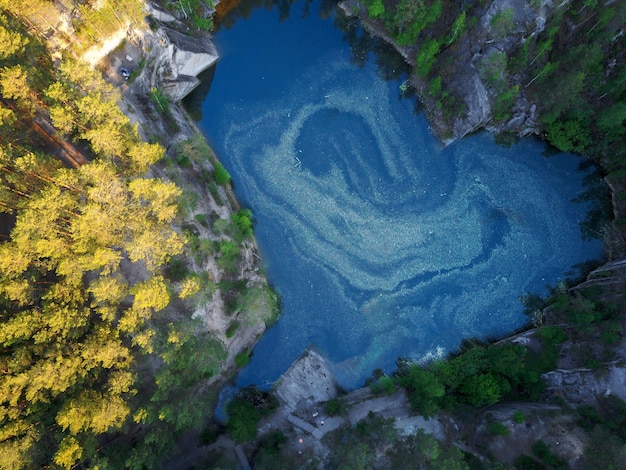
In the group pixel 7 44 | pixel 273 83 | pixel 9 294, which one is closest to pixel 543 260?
pixel 273 83

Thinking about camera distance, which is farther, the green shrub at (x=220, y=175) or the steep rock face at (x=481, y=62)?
the green shrub at (x=220, y=175)

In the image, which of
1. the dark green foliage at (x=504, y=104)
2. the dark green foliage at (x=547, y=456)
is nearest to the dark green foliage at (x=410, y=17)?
the dark green foliage at (x=504, y=104)

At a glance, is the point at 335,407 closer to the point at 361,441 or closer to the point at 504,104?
the point at 361,441

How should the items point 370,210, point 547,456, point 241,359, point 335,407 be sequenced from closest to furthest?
point 547,456 → point 335,407 → point 241,359 → point 370,210

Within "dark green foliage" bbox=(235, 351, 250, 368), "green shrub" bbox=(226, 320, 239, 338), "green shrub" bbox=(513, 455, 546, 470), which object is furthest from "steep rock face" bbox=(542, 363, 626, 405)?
"green shrub" bbox=(226, 320, 239, 338)

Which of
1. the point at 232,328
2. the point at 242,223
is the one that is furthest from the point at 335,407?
the point at 242,223

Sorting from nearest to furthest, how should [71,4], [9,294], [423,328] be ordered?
[9,294] < [71,4] < [423,328]

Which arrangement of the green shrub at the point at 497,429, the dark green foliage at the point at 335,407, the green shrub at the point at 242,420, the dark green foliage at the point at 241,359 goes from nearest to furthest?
the green shrub at the point at 242,420 → the green shrub at the point at 497,429 → the dark green foliage at the point at 335,407 → the dark green foliage at the point at 241,359

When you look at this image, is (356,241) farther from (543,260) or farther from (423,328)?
(543,260)

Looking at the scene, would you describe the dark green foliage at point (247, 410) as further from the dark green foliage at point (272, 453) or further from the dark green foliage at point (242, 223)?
the dark green foliage at point (242, 223)
